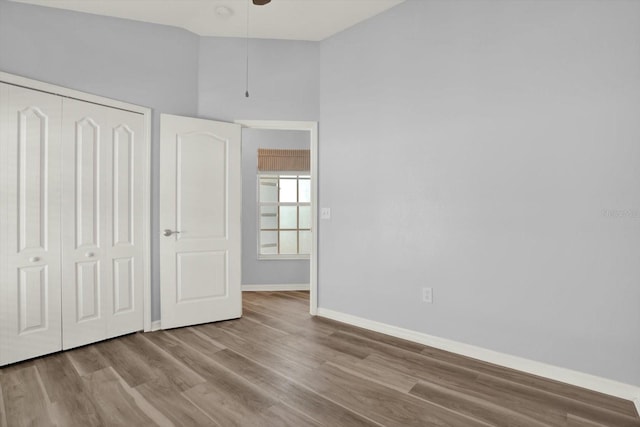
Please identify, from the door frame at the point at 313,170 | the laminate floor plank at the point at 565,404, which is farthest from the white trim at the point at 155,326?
the laminate floor plank at the point at 565,404

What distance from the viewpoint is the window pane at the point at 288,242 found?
513 centimetres

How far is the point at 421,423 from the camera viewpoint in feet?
5.92

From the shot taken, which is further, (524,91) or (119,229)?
(119,229)

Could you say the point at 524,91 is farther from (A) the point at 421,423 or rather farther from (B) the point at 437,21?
(A) the point at 421,423

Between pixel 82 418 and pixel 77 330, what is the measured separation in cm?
122

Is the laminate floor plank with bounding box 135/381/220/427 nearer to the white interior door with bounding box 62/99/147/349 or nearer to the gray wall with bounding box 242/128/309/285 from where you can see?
the white interior door with bounding box 62/99/147/349

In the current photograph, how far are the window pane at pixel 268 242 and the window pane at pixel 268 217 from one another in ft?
0.36

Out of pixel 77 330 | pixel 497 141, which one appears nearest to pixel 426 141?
pixel 497 141

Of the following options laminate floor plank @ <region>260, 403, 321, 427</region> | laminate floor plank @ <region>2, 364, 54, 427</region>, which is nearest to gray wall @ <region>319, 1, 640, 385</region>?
laminate floor plank @ <region>260, 403, 321, 427</region>

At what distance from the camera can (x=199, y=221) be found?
3.37 m

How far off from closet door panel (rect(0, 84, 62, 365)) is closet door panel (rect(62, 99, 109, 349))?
0.21 ft

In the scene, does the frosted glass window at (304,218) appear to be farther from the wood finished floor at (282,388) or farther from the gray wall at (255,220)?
the wood finished floor at (282,388)

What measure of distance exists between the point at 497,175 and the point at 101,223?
3.37 m

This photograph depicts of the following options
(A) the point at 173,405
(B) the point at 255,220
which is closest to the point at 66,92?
(A) the point at 173,405
